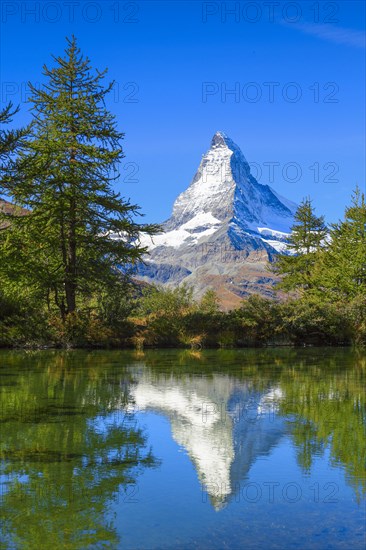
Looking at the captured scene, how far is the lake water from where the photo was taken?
5059 mm

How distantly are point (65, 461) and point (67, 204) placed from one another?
2146cm

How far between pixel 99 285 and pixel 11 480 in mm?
22704

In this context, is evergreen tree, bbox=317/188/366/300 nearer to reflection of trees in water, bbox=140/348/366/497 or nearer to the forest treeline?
the forest treeline

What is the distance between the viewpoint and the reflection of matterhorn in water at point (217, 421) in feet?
22.9

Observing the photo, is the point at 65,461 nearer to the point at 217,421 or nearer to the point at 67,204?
the point at 217,421

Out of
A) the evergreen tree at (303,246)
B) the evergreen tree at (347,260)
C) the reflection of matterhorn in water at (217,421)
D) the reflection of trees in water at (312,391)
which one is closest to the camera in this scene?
the reflection of matterhorn in water at (217,421)

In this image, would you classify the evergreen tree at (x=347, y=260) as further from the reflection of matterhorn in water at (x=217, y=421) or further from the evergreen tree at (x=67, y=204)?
the reflection of matterhorn in water at (x=217, y=421)

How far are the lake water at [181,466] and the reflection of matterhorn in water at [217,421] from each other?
0.10 feet

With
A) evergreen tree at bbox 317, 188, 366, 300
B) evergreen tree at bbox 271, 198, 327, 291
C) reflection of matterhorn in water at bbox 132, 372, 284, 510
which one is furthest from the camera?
evergreen tree at bbox 271, 198, 327, 291

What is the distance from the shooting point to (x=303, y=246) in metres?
49.5

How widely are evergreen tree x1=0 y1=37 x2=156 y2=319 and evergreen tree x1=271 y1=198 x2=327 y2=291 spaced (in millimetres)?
21717

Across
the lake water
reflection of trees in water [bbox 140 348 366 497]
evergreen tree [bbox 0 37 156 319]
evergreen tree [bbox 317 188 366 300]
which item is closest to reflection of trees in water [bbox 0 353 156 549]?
the lake water

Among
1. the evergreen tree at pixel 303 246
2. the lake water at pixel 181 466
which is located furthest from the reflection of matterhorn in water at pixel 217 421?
the evergreen tree at pixel 303 246

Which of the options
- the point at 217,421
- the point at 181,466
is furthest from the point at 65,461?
the point at 217,421
